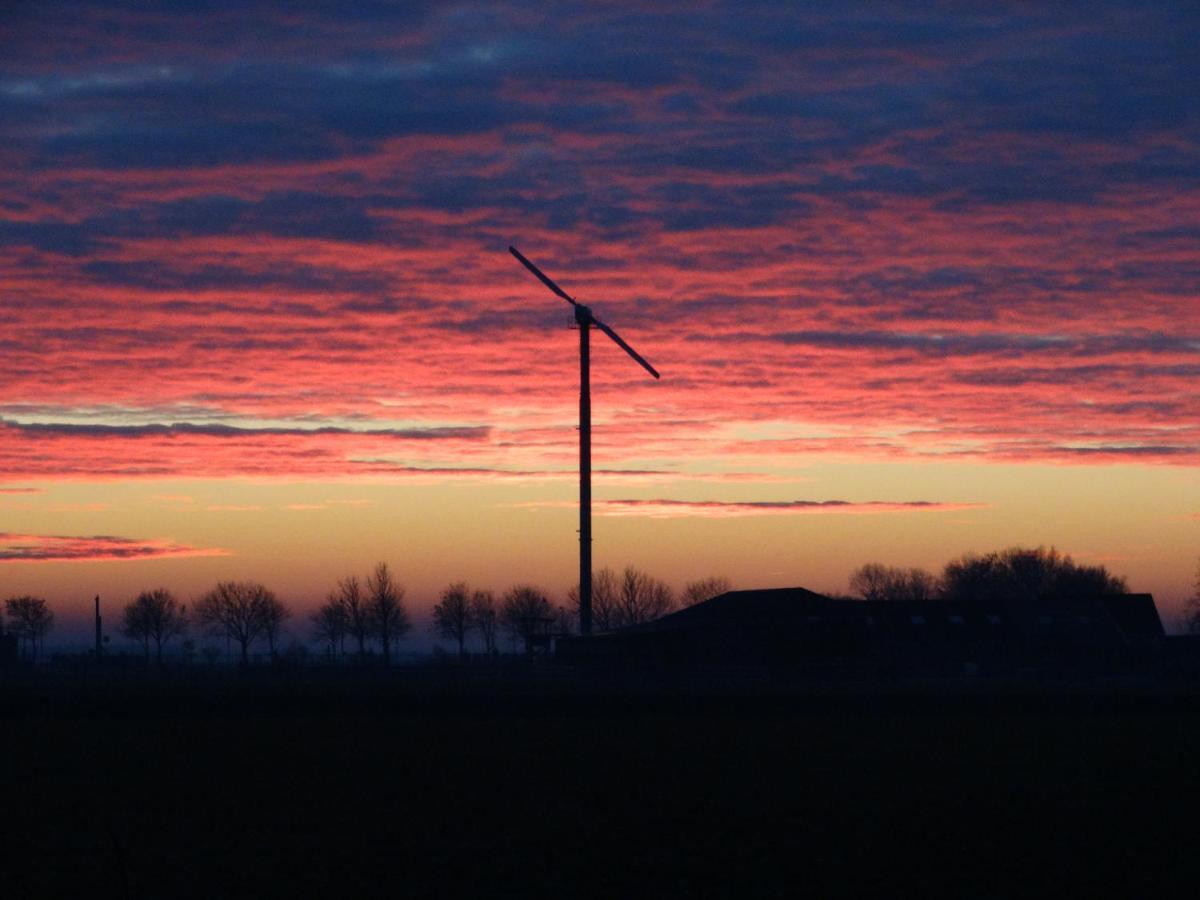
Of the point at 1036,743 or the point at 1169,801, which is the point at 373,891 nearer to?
the point at 1169,801

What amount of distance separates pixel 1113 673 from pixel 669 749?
271ft

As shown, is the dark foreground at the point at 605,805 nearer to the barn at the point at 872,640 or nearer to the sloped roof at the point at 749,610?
the barn at the point at 872,640

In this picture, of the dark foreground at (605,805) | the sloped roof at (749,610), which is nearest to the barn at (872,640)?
the sloped roof at (749,610)

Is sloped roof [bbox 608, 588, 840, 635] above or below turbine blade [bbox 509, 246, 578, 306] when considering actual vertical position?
below

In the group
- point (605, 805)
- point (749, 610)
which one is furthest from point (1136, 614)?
point (605, 805)

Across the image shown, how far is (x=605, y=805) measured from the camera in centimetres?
3384

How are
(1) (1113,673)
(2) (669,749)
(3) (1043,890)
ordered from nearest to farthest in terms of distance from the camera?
(3) (1043,890) < (2) (669,749) < (1) (1113,673)

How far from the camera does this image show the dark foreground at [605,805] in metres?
25.4

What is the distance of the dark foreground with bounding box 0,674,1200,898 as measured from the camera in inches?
1001

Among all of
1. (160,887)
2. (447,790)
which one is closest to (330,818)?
(447,790)

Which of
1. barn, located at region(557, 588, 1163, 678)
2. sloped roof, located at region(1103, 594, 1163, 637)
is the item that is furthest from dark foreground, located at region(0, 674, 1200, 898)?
sloped roof, located at region(1103, 594, 1163, 637)

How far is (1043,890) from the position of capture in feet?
79.5

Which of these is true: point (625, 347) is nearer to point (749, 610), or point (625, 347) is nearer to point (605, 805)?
point (749, 610)

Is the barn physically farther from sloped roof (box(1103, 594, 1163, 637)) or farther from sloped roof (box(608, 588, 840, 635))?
sloped roof (box(1103, 594, 1163, 637))
